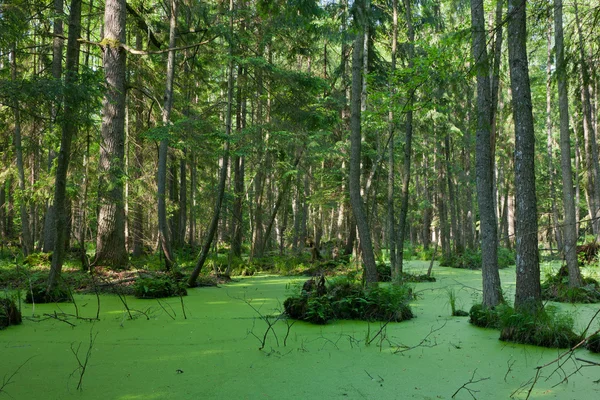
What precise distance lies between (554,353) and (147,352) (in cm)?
381

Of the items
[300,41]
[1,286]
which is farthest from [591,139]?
[1,286]

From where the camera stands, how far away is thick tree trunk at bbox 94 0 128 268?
9062 millimetres

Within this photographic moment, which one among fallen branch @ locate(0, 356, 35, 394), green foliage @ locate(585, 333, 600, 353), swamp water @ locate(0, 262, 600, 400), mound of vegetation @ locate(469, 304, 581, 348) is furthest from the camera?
mound of vegetation @ locate(469, 304, 581, 348)

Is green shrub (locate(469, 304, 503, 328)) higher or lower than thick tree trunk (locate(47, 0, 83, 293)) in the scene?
lower

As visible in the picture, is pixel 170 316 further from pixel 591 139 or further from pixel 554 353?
pixel 591 139

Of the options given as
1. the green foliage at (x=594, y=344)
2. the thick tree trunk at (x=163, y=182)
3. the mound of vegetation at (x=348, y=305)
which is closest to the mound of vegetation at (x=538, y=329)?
the green foliage at (x=594, y=344)

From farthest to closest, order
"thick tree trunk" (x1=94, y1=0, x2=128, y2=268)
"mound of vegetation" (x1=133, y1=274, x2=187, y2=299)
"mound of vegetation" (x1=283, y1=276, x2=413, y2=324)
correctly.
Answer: "thick tree trunk" (x1=94, y1=0, x2=128, y2=268) → "mound of vegetation" (x1=133, y1=274, x2=187, y2=299) → "mound of vegetation" (x1=283, y1=276, x2=413, y2=324)

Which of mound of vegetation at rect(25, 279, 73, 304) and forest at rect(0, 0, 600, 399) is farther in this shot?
mound of vegetation at rect(25, 279, 73, 304)

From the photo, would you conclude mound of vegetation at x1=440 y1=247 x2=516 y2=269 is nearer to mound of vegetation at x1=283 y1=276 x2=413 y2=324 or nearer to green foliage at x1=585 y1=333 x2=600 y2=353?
mound of vegetation at x1=283 y1=276 x2=413 y2=324

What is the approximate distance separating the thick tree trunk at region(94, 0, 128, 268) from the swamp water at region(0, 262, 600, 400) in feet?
11.1

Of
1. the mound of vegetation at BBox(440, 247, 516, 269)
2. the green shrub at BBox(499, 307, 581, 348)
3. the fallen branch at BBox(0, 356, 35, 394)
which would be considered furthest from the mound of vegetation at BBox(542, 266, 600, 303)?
the fallen branch at BBox(0, 356, 35, 394)

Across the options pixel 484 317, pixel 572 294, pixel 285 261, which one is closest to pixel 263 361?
pixel 484 317

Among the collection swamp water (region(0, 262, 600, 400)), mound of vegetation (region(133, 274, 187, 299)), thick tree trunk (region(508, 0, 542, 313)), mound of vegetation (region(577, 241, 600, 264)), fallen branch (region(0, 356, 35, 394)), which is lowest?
swamp water (region(0, 262, 600, 400))

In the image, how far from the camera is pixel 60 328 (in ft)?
16.1
